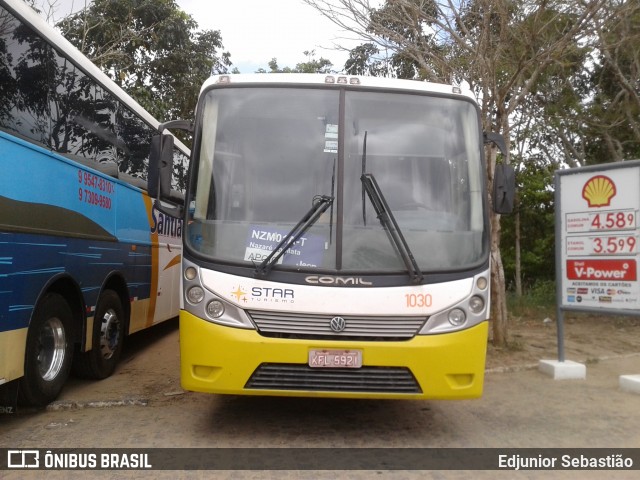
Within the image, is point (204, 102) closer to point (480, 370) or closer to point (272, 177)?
point (272, 177)

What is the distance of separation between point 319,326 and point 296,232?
73 cm

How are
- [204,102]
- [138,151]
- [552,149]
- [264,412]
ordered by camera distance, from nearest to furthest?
[204,102], [264,412], [138,151], [552,149]

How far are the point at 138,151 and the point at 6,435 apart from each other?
4.25 m

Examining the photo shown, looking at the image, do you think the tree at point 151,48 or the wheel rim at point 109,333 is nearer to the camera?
the wheel rim at point 109,333

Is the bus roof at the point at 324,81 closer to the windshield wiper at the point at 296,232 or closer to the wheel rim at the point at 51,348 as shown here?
the windshield wiper at the point at 296,232

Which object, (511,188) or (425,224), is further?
(511,188)

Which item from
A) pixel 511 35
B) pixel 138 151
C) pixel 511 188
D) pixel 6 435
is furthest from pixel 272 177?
pixel 511 35

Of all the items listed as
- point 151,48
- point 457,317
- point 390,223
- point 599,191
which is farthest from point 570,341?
point 151,48

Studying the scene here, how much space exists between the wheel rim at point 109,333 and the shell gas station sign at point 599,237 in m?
Answer: 5.34

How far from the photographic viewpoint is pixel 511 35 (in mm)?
8820

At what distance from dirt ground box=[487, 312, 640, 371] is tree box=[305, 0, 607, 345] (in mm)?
456

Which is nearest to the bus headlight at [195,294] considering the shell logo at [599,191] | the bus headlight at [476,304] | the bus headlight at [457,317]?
the bus headlight at [457,317]

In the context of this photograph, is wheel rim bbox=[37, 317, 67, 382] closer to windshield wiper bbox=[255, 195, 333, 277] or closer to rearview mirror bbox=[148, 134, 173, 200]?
rearview mirror bbox=[148, 134, 173, 200]

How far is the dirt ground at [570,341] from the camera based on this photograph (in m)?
8.45
